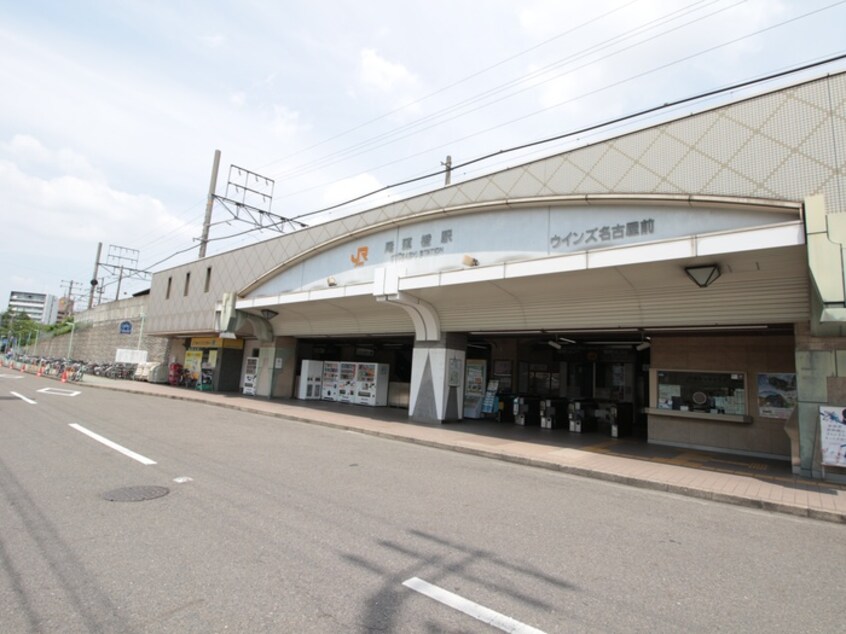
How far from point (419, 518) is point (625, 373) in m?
16.5

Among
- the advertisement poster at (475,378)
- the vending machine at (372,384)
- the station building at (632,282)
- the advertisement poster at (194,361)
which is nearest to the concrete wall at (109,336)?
the advertisement poster at (194,361)

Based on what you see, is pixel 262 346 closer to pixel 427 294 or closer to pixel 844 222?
pixel 427 294

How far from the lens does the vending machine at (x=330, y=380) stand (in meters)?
22.5

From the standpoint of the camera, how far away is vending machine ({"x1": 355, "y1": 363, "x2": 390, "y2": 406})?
21.0 metres

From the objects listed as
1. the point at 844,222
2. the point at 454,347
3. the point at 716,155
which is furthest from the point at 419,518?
the point at 454,347

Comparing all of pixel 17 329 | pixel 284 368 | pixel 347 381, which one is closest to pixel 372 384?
pixel 347 381

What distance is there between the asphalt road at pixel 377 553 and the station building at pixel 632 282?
4606 millimetres

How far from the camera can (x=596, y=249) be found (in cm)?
1046

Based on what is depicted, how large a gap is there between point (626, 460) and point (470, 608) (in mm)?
8103

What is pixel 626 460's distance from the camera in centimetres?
1030

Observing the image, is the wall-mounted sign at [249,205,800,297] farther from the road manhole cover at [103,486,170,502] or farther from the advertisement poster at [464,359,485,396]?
the road manhole cover at [103,486,170,502]

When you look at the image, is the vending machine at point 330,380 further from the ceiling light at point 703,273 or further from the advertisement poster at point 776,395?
the advertisement poster at point 776,395

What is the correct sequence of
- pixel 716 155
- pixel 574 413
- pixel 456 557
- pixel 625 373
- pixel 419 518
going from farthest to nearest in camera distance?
pixel 625 373 → pixel 574 413 → pixel 716 155 → pixel 419 518 → pixel 456 557

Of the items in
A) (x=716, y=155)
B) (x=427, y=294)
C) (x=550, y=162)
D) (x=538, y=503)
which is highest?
(x=550, y=162)
